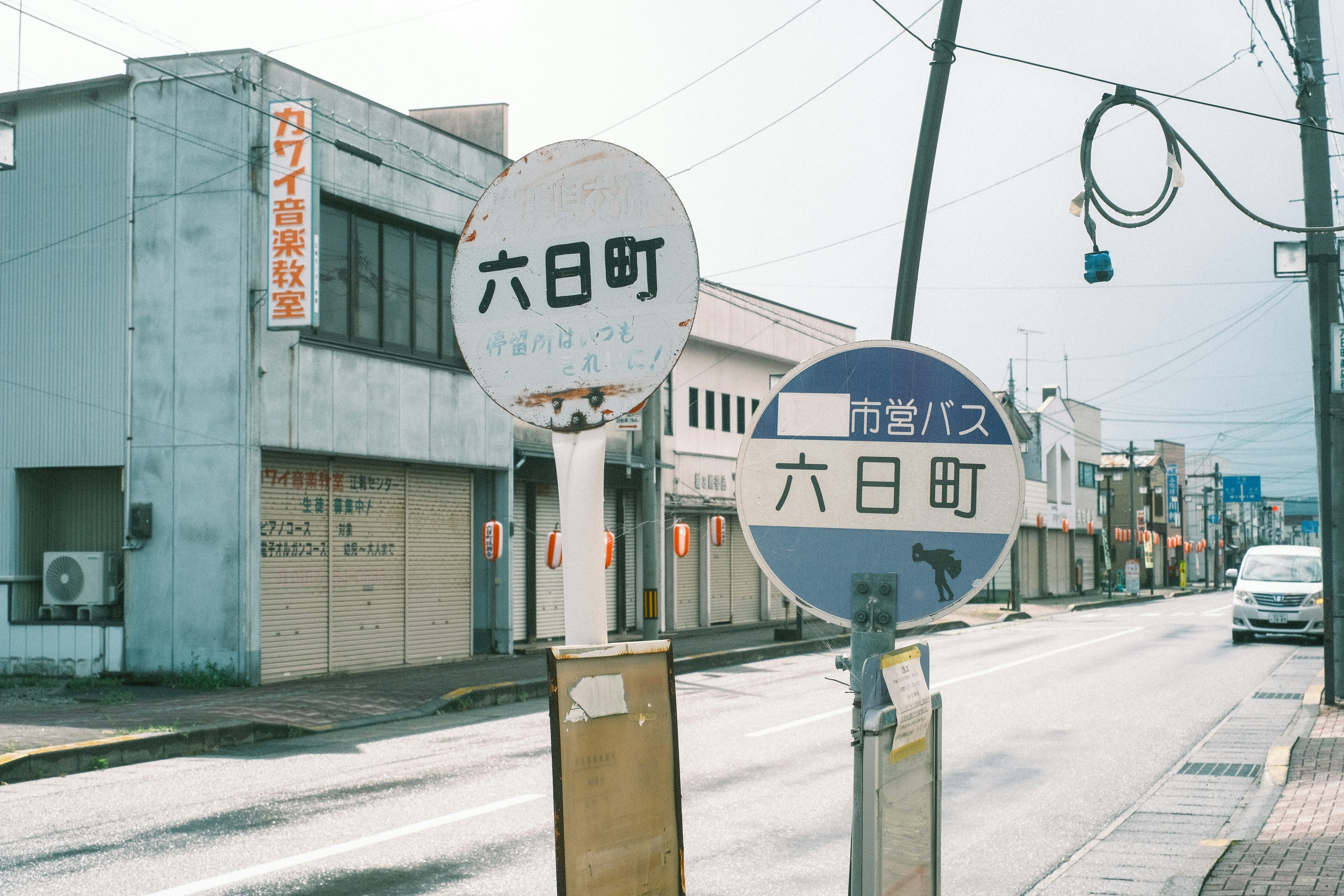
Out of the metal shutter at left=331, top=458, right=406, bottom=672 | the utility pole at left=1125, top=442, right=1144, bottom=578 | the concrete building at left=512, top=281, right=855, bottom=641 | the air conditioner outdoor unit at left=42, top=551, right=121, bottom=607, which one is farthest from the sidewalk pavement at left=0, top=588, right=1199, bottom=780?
Answer: the utility pole at left=1125, top=442, right=1144, bottom=578

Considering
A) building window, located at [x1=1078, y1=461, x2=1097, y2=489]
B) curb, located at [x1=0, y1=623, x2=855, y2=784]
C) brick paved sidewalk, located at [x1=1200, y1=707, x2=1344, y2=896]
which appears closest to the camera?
brick paved sidewalk, located at [x1=1200, y1=707, x2=1344, y2=896]

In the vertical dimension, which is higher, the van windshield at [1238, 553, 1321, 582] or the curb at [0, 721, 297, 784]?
the van windshield at [1238, 553, 1321, 582]

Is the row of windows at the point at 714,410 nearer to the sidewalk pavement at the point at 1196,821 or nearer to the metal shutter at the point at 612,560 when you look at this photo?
the metal shutter at the point at 612,560

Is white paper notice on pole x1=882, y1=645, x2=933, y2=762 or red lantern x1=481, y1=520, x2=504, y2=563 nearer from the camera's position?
white paper notice on pole x1=882, y1=645, x2=933, y2=762

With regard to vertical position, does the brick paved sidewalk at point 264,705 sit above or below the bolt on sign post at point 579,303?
below

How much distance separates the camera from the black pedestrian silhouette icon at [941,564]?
3531 millimetres

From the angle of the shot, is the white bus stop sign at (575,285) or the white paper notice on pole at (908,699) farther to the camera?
the white paper notice on pole at (908,699)

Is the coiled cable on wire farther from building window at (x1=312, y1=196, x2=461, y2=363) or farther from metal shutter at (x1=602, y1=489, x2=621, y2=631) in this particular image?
metal shutter at (x1=602, y1=489, x2=621, y2=631)

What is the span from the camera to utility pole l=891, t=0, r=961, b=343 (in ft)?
21.3

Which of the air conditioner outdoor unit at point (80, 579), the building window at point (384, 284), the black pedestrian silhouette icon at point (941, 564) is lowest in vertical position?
the air conditioner outdoor unit at point (80, 579)

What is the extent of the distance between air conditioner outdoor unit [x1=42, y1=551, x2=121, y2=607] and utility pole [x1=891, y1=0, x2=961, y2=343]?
13574mm

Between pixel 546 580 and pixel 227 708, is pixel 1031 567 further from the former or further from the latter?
pixel 227 708

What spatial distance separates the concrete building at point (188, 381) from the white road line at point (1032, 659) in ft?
29.3

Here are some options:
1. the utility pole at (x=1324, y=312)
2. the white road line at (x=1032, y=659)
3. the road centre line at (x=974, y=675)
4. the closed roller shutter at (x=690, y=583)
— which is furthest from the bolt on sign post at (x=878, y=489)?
the closed roller shutter at (x=690, y=583)
